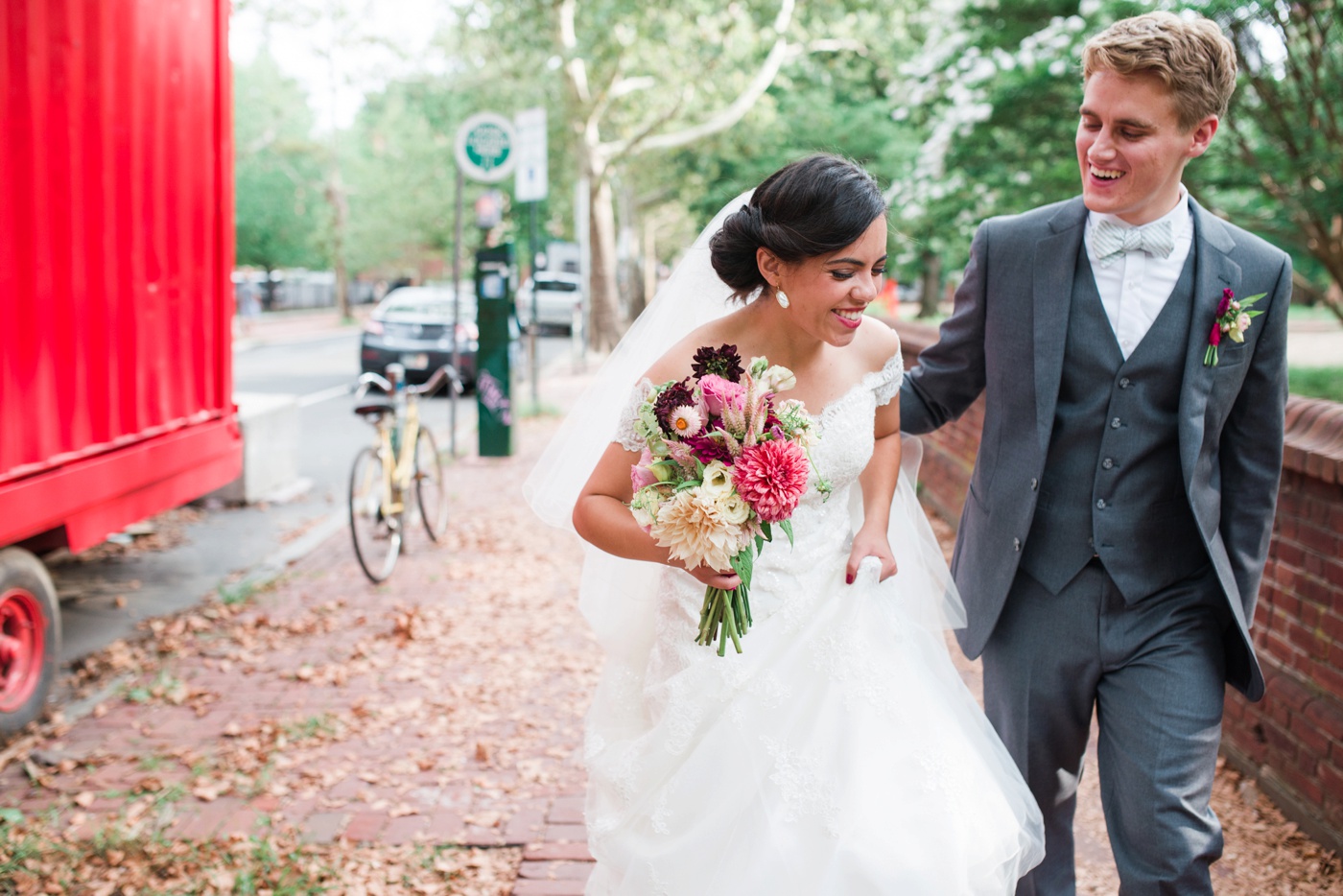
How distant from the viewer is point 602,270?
Answer: 23.1 m

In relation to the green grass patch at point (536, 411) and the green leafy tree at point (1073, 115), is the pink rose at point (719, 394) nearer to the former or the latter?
the green leafy tree at point (1073, 115)

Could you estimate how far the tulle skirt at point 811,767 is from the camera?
7.35 ft

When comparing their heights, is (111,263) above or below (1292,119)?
below

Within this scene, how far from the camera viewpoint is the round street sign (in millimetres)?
10977

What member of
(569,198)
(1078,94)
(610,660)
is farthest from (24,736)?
(569,198)

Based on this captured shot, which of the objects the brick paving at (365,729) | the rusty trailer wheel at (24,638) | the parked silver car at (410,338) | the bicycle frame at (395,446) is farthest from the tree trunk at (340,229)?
the rusty trailer wheel at (24,638)

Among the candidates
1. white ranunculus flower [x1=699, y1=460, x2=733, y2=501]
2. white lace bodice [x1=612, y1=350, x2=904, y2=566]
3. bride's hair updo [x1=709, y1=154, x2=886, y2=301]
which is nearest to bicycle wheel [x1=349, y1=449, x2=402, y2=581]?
white lace bodice [x1=612, y1=350, x2=904, y2=566]

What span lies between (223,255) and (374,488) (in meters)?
1.76

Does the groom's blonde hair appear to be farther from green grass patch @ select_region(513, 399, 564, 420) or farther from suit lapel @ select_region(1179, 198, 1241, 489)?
green grass patch @ select_region(513, 399, 564, 420)

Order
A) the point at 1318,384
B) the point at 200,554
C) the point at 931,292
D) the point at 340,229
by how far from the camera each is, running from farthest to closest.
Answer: the point at 340,229 < the point at 931,292 < the point at 1318,384 < the point at 200,554

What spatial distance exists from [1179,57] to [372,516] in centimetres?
616

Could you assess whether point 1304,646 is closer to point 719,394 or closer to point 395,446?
point 719,394

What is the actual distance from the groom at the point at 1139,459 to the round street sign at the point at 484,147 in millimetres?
8834

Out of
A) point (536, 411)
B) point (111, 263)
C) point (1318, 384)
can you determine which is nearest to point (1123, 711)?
point (111, 263)
